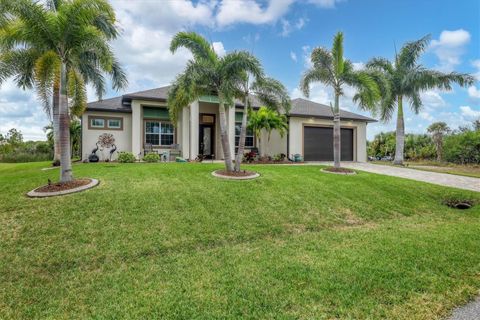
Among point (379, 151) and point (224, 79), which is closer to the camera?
point (224, 79)

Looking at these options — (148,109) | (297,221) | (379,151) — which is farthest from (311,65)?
(379,151)

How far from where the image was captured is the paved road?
3.13 metres

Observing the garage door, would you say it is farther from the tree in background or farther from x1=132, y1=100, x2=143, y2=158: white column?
x1=132, y1=100, x2=143, y2=158: white column

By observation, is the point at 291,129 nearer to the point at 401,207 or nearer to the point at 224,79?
the point at 224,79

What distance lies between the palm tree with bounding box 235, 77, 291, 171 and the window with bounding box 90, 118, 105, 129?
10.6 metres

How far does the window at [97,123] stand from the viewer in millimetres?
16688

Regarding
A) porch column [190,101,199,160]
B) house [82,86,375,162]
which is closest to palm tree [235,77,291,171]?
house [82,86,375,162]

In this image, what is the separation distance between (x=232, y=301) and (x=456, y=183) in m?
13.1

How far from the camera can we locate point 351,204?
328 inches

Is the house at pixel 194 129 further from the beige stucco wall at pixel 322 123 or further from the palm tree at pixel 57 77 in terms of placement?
the palm tree at pixel 57 77

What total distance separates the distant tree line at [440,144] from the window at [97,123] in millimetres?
28345

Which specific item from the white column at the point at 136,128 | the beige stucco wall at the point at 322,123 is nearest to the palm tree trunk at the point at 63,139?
the white column at the point at 136,128

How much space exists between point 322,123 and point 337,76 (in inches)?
316

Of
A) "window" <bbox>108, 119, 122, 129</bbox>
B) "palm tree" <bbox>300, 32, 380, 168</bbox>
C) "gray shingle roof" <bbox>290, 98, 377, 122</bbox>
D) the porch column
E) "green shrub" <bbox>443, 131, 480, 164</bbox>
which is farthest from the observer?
"green shrub" <bbox>443, 131, 480, 164</bbox>
